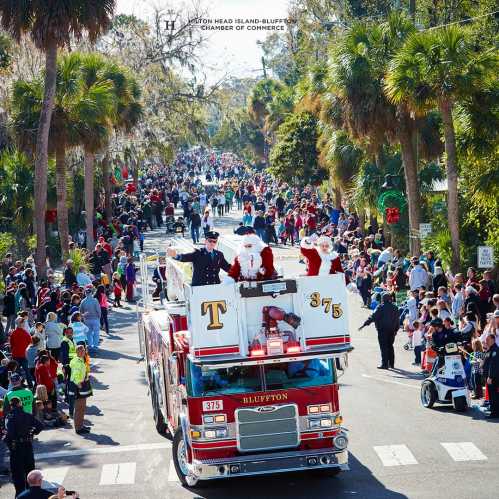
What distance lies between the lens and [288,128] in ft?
195

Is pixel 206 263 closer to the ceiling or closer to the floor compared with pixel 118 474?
closer to the ceiling

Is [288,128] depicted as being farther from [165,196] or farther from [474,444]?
[474,444]

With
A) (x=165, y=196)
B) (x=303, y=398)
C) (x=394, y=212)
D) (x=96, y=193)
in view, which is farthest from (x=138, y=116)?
(x=303, y=398)

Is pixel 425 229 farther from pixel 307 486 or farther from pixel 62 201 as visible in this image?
pixel 307 486

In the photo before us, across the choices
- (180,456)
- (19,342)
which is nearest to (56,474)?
(180,456)

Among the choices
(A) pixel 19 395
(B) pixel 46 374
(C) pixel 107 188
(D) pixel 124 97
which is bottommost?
(B) pixel 46 374

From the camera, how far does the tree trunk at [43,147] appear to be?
3250 cm

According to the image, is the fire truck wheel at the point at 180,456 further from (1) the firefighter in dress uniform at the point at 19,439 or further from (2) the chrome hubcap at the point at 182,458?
(1) the firefighter in dress uniform at the point at 19,439

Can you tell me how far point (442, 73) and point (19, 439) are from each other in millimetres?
18054

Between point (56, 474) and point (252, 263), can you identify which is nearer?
point (252, 263)

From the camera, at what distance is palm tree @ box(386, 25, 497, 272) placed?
29.1 metres

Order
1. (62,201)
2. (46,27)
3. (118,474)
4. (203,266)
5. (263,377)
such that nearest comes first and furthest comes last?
(263,377) < (203,266) < (118,474) < (46,27) < (62,201)

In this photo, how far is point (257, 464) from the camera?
14.1 metres

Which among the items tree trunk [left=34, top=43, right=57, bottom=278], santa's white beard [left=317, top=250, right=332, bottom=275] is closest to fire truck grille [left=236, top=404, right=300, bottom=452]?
santa's white beard [left=317, top=250, right=332, bottom=275]
